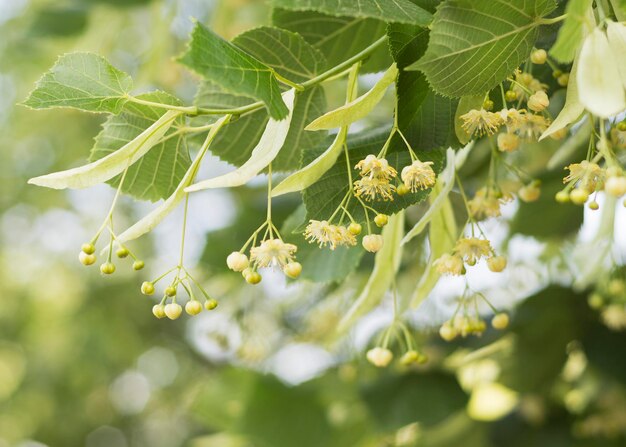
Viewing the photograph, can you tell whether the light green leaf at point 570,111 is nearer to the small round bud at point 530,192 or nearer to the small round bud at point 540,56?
the small round bud at point 540,56

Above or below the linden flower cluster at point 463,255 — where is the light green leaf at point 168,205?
above

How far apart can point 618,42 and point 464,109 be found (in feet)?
0.62

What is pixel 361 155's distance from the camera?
0.73 meters

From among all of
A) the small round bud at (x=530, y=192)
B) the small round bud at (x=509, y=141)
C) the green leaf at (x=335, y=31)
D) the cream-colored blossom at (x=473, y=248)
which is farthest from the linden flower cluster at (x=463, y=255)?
the green leaf at (x=335, y=31)

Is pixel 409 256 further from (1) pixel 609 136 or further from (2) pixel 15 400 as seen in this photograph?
(2) pixel 15 400

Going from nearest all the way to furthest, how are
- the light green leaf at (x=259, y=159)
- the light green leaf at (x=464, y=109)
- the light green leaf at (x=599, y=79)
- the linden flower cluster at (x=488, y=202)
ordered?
the light green leaf at (x=599, y=79) → the light green leaf at (x=259, y=159) → the light green leaf at (x=464, y=109) → the linden flower cluster at (x=488, y=202)

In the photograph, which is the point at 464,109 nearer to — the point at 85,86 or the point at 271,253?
the point at 271,253

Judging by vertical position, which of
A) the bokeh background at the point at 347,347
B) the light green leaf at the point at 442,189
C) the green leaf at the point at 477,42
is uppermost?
the green leaf at the point at 477,42

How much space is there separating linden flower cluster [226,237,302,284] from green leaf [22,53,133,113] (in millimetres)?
187

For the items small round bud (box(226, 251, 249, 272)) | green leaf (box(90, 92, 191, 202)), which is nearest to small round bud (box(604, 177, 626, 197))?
small round bud (box(226, 251, 249, 272))

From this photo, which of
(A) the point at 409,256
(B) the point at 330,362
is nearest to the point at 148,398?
(B) the point at 330,362

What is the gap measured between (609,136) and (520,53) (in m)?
0.24

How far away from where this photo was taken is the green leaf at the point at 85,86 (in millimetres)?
672

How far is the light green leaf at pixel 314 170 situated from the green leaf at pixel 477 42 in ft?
0.35
